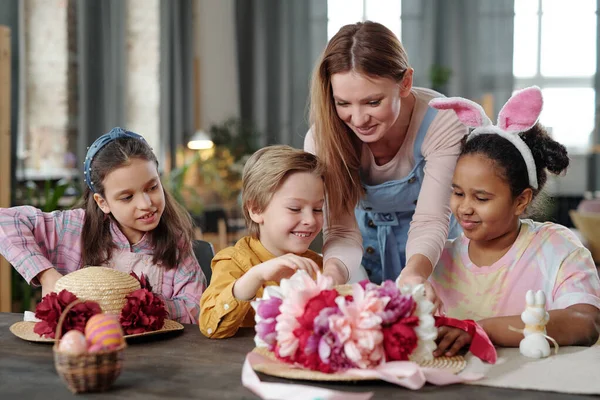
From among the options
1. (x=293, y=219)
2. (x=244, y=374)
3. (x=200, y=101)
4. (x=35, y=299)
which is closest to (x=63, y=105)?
(x=35, y=299)

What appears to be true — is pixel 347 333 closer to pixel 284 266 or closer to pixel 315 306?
pixel 315 306

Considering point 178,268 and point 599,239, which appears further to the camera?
point 599,239

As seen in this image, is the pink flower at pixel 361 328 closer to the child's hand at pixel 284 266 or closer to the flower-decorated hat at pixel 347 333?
the flower-decorated hat at pixel 347 333

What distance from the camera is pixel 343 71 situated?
186cm

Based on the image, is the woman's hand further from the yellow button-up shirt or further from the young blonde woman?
the yellow button-up shirt

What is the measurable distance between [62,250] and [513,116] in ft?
4.27

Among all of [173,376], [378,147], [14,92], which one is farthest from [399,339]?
[14,92]

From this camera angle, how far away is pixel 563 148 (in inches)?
69.3

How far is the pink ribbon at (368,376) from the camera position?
3.63ft

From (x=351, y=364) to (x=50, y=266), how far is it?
1.01 m

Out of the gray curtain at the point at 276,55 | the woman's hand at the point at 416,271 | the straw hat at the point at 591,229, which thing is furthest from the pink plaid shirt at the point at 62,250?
the gray curtain at the point at 276,55

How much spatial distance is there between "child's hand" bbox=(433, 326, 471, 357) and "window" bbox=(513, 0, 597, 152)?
8167 millimetres

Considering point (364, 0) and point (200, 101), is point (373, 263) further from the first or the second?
point (364, 0)

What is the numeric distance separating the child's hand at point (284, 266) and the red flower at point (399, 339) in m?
0.26
